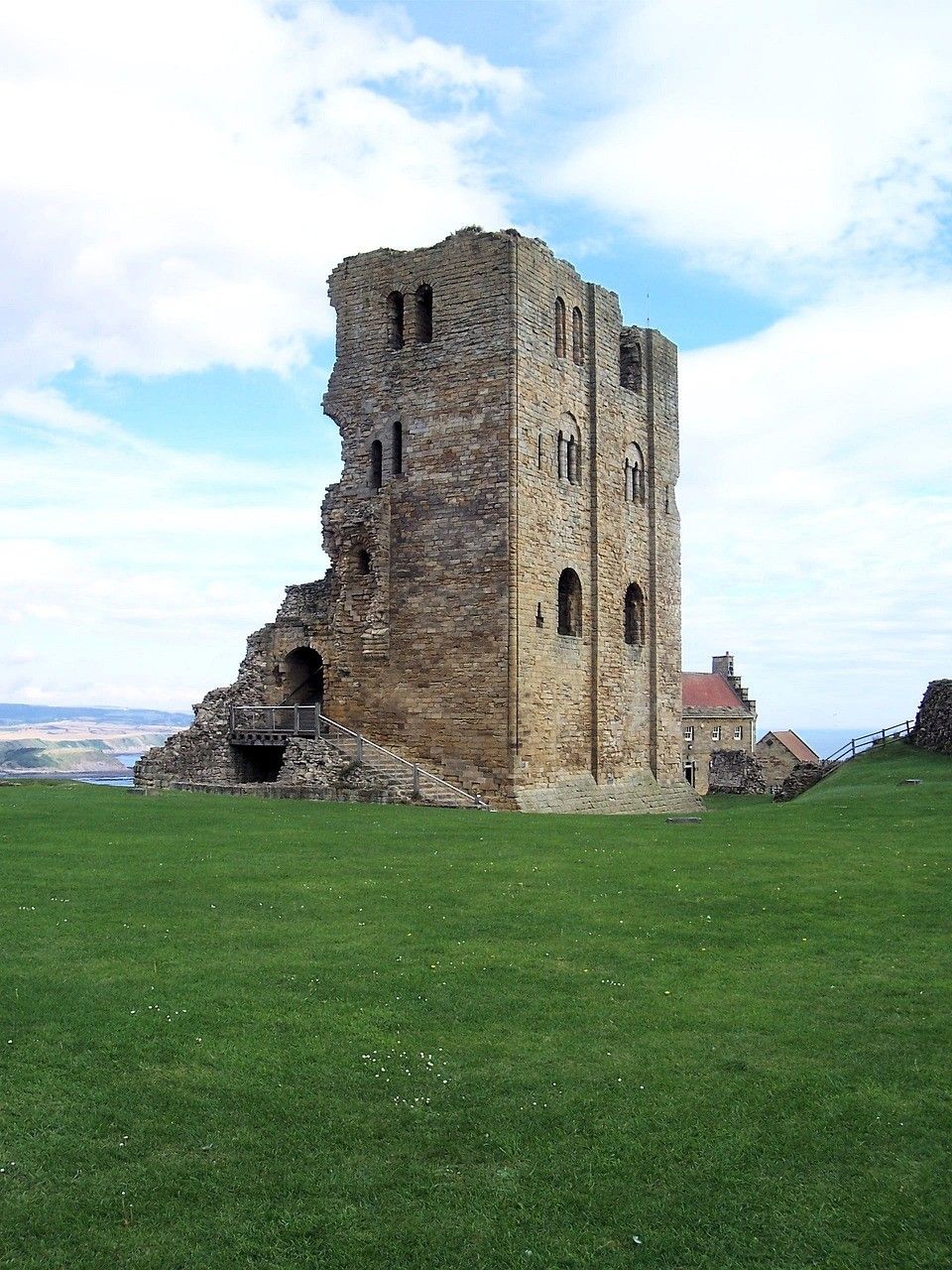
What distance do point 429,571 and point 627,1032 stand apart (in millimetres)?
24441

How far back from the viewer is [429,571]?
109 ft

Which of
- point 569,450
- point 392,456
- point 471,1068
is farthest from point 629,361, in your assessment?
point 471,1068

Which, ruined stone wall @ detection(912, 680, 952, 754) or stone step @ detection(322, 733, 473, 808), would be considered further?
ruined stone wall @ detection(912, 680, 952, 754)

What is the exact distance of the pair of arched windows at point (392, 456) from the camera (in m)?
34.7

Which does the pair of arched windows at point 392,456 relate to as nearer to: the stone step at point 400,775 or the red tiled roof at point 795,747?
the stone step at point 400,775

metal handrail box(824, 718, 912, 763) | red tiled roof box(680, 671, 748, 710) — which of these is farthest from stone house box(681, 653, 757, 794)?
metal handrail box(824, 718, 912, 763)

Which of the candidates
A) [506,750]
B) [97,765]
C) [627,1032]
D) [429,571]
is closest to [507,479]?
[429,571]

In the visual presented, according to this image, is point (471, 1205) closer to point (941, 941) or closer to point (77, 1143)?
point (77, 1143)

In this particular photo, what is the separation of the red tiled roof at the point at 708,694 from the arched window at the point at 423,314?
143 ft

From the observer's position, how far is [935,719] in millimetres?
38031

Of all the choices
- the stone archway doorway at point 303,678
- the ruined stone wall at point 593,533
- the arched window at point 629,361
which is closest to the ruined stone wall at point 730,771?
the ruined stone wall at point 593,533

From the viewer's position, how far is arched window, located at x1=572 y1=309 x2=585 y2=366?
117 ft

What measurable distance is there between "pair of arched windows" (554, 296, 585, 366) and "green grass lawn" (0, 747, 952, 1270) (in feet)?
74.4

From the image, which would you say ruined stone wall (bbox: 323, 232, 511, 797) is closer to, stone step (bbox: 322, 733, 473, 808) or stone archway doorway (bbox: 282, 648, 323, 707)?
stone step (bbox: 322, 733, 473, 808)
